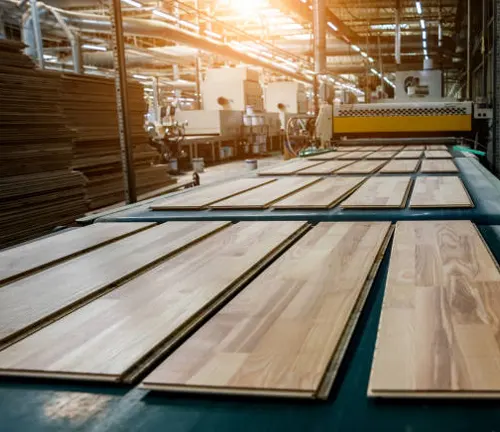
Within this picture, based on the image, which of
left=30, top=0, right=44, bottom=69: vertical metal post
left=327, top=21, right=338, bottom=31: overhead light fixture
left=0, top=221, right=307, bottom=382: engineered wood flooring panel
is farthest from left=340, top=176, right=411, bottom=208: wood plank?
left=327, top=21, right=338, bottom=31: overhead light fixture

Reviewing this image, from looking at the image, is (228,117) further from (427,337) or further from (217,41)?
(427,337)

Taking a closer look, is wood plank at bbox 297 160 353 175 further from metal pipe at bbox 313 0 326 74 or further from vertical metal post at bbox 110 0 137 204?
metal pipe at bbox 313 0 326 74

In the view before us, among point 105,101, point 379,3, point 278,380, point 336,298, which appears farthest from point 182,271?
point 379,3

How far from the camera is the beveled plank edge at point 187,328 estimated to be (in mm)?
880

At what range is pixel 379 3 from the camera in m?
12.6

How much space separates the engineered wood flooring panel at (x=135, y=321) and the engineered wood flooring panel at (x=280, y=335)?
5cm

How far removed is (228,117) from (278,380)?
1223 centimetres

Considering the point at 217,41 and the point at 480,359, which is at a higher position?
the point at 217,41

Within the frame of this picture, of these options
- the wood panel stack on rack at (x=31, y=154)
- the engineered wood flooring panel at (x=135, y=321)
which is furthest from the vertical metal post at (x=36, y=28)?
the engineered wood flooring panel at (x=135, y=321)

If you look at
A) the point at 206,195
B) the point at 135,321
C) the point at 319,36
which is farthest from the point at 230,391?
the point at 319,36

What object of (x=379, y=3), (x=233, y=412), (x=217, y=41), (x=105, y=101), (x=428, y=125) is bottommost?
(x=233, y=412)

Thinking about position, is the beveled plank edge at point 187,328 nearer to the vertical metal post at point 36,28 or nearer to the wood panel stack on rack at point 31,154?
the wood panel stack on rack at point 31,154

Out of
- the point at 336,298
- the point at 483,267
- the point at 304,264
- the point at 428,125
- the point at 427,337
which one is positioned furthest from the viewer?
the point at 428,125

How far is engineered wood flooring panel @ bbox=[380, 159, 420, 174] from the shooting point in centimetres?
342
